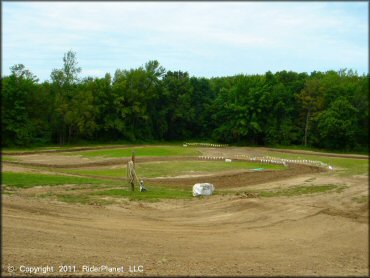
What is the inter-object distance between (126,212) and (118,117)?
6144 cm

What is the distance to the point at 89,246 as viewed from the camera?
12.6 meters

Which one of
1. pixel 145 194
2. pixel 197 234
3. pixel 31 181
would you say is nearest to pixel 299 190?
pixel 145 194

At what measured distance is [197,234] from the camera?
1580cm

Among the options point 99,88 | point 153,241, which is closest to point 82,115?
point 99,88

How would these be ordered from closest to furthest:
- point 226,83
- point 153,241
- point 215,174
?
1. point 153,241
2. point 215,174
3. point 226,83

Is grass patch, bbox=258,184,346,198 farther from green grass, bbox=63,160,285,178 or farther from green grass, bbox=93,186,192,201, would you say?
green grass, bbox=63,160,285,178

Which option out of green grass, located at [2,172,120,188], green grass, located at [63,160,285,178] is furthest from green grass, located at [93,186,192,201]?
green grass, located at [63,160,285,178]

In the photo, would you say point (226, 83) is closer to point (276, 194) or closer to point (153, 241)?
point (276, 194)

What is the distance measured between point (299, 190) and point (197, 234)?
36.8 ft

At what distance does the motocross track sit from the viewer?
10172mm

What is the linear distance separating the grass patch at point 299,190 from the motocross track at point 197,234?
102 centimetres

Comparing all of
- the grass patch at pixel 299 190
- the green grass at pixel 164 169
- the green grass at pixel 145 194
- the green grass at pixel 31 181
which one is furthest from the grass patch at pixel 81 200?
the green grass at pixel 164 169

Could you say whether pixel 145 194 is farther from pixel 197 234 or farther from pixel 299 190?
pixel 299 190

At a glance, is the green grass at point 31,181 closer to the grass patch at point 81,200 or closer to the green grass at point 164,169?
the grass patch at point 81,200
